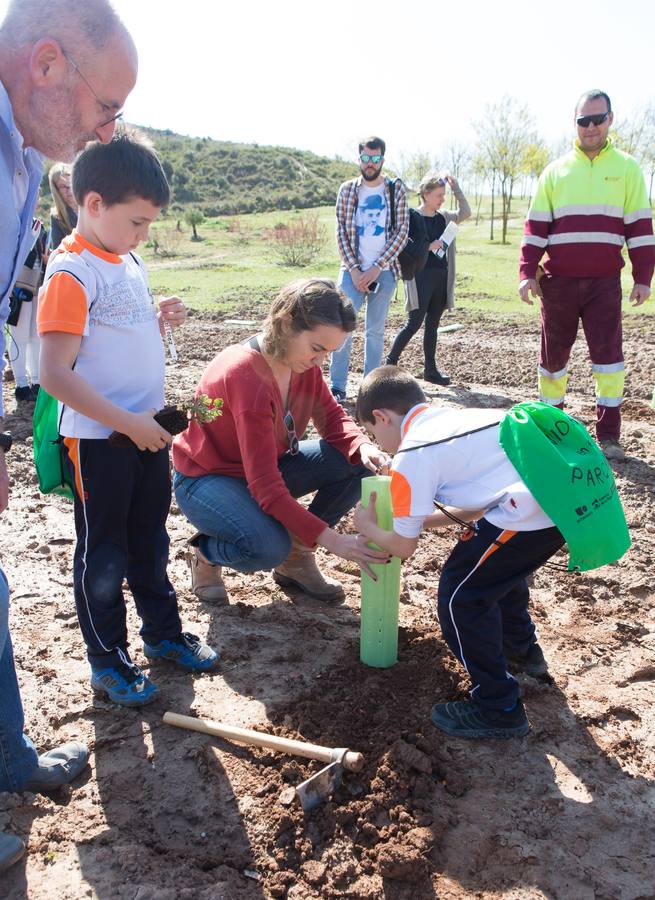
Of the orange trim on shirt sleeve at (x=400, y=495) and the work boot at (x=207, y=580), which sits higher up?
Result: the orange trim on shirt sleeve at (x=400, y=495)

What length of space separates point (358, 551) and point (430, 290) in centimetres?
505

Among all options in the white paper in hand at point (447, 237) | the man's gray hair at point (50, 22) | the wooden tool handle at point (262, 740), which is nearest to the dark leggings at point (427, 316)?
the white paper in hand at point (447, 237)

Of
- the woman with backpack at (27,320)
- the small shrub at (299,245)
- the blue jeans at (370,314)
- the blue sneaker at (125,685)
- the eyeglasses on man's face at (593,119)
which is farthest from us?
the small shrub at (299,245)

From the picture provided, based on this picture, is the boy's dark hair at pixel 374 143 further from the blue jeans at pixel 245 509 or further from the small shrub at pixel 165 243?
the small shrub at pixel 165 243

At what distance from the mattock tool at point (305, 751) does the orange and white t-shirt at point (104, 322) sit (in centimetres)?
104

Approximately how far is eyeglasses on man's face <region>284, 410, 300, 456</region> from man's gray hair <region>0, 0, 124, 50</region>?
186 cm

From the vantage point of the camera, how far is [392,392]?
9.06 feet

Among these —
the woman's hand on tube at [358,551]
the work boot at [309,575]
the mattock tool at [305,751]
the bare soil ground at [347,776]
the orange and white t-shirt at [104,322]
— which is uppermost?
the orange and white t-shirt at [104,322]

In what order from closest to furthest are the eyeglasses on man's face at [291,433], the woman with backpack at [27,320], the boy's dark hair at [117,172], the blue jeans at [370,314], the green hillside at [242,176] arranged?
the boy's dark hair at [117,172]
the eyeglasses on man's face at [291,433]
the woman with backpack at [27,320]
the blue jeans at [370,314]
the green hillside at [242,176]

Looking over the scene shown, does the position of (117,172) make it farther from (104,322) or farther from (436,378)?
(436,378)

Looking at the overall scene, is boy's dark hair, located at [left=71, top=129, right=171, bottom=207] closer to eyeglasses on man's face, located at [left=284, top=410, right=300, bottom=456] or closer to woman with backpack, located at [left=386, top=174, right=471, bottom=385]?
eyeglasses on man's face, located at [left=284, top=410, right=300, bottom=456]

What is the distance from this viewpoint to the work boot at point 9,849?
6.76 ft

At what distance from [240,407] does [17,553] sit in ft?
5.63

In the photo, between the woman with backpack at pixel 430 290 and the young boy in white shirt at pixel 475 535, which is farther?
the woman with backpack at pixel 430 290
